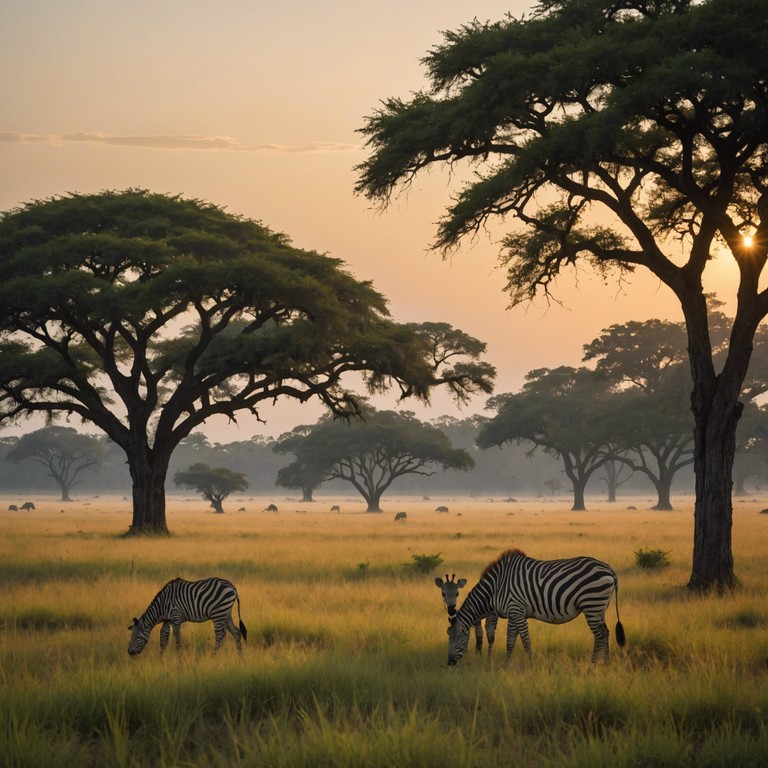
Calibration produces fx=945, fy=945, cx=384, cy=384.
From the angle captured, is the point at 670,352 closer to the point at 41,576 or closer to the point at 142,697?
the point at 41,576

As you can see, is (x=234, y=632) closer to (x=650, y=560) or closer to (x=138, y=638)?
(x=138, y=638)

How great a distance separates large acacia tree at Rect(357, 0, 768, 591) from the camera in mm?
16219

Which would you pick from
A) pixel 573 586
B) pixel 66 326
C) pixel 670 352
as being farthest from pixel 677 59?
pixel 670 352

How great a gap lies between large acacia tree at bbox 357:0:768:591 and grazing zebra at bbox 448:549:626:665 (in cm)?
814

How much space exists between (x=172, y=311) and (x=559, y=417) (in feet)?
156

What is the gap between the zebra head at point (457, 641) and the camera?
991cm

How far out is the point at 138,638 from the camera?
10789 millimetres

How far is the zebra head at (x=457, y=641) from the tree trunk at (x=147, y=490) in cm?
2660

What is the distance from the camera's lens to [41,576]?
806 inches

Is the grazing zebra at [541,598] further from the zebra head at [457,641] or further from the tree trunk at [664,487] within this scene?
the tree trunk at [664,487]

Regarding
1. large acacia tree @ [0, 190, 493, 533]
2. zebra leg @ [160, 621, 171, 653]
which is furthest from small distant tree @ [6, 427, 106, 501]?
zebra leg @ [160, 621, 171, 653]

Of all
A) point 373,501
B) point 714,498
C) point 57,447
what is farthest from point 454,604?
point 57,447

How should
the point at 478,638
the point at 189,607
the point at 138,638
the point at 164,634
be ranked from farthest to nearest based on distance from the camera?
the point at 164,634
the point at 189,607
the point at 138,638
the point at 478,638

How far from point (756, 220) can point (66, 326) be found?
24.0 metres
